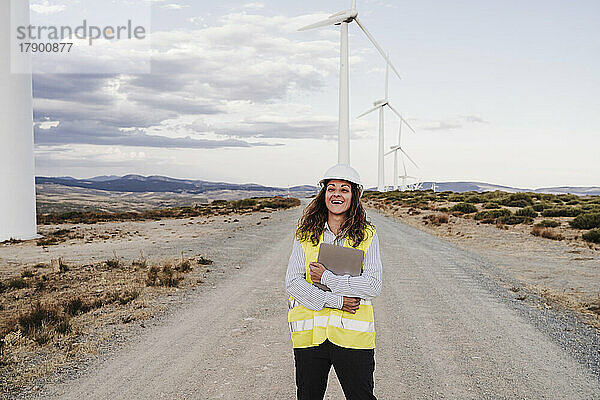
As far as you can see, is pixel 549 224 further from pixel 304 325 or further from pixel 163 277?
pixel 304 325

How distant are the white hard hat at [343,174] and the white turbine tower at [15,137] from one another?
23107 millimetres

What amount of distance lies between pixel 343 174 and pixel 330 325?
109 cm

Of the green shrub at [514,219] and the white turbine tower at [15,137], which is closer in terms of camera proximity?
the white turbine tower at [15,137]

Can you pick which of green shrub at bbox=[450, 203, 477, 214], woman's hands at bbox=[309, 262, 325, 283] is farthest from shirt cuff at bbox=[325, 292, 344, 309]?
green shrub at bbox=[450, 203, 477, 214]

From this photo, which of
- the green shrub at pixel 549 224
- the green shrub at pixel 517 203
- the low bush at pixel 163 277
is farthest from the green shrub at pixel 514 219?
the low bush at pixel 163 277

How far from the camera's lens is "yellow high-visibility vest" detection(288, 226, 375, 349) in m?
3.35

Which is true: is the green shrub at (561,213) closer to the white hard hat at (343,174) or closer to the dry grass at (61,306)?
the dry grass at (61,306)

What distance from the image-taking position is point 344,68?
38.3 meters

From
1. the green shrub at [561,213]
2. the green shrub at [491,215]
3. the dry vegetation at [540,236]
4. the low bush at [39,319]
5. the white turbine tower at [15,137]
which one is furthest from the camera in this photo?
the green shrub at [491,215]

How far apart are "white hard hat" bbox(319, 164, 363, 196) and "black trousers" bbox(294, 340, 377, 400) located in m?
1.17

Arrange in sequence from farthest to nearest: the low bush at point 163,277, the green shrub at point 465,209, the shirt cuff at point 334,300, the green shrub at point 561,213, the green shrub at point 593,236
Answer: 1. the green shrub at point 465,209
2. the green shrub at point 561,213
3. the green shrub at point 593,236
4. the low bush at point 163,277
5. the shirt cuff at point 334,300

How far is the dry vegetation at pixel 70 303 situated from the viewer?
6812 mm

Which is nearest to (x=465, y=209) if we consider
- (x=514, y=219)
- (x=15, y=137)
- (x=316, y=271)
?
(x=514, y=219)

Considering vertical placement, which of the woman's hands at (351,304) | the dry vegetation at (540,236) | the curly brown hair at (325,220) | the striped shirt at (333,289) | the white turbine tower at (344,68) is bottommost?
the dry vegetation at (540,236)
